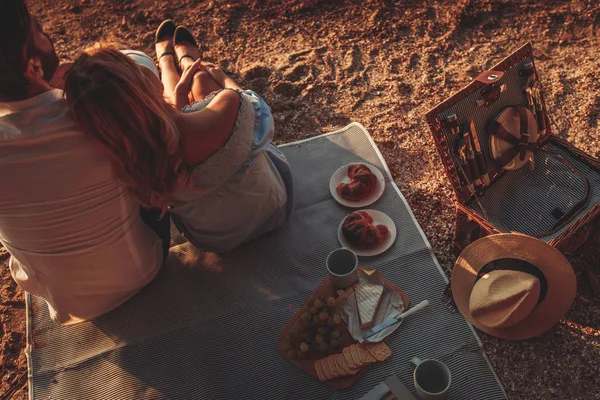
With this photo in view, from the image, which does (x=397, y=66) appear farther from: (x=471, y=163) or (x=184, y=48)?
(x=471, y=163)

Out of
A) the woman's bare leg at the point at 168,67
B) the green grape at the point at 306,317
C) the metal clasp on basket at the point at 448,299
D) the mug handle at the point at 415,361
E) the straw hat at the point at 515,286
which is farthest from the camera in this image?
the woman's bare leg at the point at 168,67

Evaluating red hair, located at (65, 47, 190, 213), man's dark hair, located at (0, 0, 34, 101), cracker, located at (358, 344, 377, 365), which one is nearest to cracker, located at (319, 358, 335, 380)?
cracker, located at (358, 344, 377, 365)

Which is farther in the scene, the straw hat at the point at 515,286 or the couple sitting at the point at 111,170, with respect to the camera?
the straw hat at the point at 515,286

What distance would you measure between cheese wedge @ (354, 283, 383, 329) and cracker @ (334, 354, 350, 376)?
160 millimetres

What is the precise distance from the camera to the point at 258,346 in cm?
221

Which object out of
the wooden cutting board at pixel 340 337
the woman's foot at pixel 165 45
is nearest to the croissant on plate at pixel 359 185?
the wooden cutting board at pixel 340 337

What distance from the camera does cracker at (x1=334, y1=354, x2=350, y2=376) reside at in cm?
201

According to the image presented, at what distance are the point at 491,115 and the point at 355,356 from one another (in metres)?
1.21

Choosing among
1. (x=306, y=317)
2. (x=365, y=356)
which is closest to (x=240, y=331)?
(x=306, y=317)

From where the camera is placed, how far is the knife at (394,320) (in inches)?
83.4

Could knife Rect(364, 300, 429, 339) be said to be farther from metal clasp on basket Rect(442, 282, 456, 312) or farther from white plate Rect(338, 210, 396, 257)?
white plate Rect(338, 210, 396, 257)

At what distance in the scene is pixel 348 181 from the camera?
9.00ft

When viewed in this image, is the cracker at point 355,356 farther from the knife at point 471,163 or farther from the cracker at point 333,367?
the knife at point 471,163

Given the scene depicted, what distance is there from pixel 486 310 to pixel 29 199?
170 centimetres
